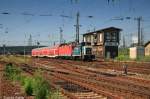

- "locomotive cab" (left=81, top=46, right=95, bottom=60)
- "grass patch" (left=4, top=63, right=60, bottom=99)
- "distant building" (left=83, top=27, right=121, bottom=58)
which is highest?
"distant building" (left=83, top=27, right=121, bottom=58)

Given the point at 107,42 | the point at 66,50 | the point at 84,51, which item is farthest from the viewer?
the point at 107,42

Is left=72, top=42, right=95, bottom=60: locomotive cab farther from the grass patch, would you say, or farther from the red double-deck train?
the grass patch

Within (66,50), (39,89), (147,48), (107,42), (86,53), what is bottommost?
(39,89)

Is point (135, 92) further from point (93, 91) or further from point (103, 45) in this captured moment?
point (103, 45)


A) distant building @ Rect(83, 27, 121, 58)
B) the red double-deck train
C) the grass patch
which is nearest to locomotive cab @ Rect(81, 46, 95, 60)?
the red double-deck train

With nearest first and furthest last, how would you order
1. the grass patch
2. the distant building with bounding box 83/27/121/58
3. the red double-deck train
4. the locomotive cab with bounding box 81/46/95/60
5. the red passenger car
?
the grass patch
the locomotive cab with bounding box 81/46/95/60
the red double-deck train
the red passenger car
the distant building with bounding box 83/27/121/58

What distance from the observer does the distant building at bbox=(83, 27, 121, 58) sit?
71.8 metres

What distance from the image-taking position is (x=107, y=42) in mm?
73625

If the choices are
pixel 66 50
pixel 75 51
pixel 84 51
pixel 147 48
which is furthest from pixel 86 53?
pixel 147 48

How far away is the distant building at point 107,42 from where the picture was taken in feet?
236

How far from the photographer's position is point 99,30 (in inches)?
3039

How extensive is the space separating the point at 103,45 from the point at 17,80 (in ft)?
169

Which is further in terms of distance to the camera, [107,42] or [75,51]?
[107,42]

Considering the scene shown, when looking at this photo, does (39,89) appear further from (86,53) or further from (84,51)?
(86,53)
